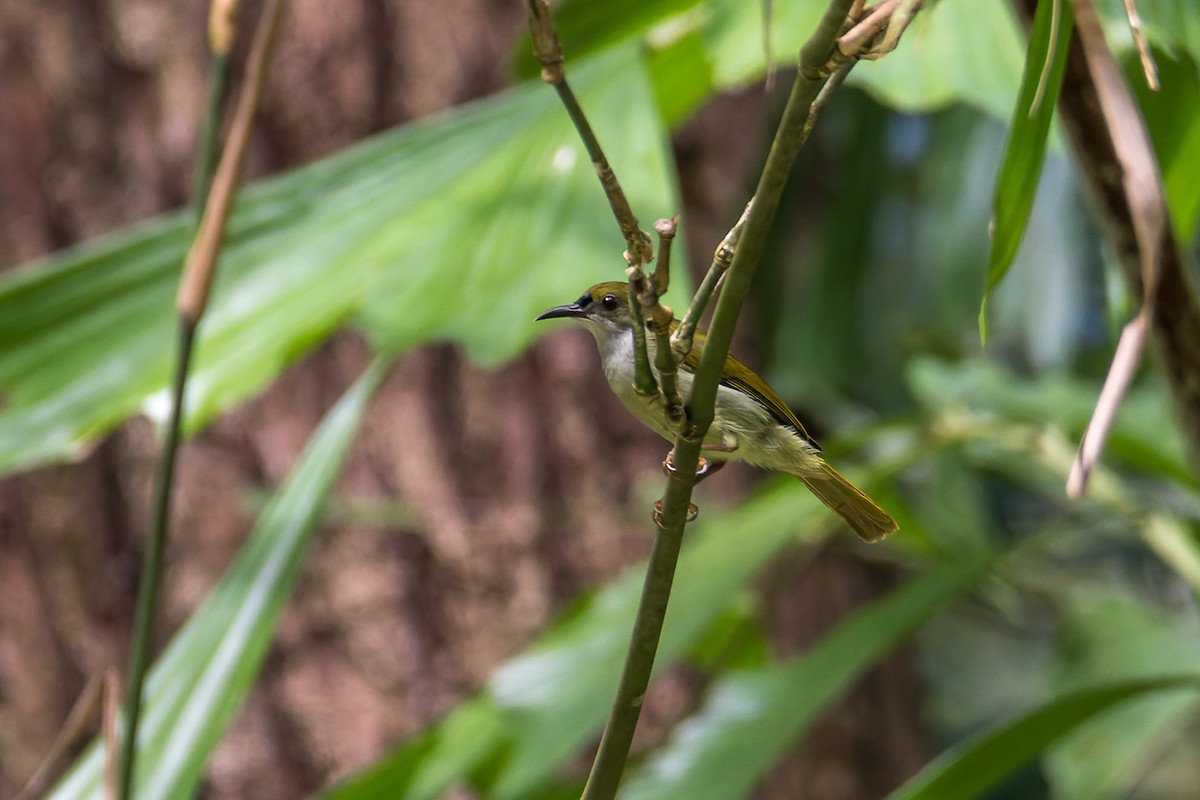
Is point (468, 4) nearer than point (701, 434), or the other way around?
point (701, 434)

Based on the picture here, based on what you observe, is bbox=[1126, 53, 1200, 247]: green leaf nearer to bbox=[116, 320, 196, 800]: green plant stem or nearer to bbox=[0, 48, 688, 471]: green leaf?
bbox=[0, 48, 688, 471]: green leaf

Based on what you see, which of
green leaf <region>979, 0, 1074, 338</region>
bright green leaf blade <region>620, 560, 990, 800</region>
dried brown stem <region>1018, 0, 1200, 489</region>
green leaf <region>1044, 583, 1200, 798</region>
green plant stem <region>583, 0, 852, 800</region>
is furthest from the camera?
green leaf <region>1044, 583, 1200, 798</region>

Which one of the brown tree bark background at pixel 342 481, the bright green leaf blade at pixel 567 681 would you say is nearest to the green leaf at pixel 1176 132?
the bright green leaf blade at pixel 567 681

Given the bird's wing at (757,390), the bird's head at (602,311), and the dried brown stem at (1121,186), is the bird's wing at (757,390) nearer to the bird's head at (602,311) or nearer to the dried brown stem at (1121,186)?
the bird's head at (602,311)

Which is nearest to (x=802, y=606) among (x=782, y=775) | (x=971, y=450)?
(x=782, y=775)

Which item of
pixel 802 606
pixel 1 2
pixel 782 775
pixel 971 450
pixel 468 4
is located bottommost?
pixel 782 775

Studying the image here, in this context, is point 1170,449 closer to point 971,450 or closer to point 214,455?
point 971,450

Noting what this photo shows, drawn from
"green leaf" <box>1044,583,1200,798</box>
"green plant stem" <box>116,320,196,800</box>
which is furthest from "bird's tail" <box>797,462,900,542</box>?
"green leaf" <box>1044,583,1200,798</box>

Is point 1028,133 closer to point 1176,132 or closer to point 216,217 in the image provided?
point 1176,132
